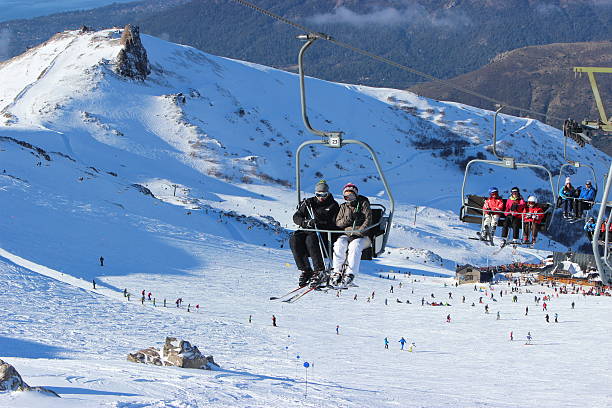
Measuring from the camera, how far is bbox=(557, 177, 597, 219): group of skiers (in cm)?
2138

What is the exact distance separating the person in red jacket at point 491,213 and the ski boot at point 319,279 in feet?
21.3

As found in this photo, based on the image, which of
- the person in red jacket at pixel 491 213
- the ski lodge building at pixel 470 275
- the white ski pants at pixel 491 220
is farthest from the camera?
the ski lodge building at pixel 470 275

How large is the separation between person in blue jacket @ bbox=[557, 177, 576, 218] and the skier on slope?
365 inches

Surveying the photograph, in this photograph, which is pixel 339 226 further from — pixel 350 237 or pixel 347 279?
pixel 347 279

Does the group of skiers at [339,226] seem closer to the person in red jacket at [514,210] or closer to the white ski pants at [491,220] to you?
the white ski pants at [491,220]

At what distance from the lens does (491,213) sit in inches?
786

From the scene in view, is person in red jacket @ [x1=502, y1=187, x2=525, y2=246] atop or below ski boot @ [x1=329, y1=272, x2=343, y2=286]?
atop

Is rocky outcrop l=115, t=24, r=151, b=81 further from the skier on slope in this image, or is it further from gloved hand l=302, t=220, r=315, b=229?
the skier on slope

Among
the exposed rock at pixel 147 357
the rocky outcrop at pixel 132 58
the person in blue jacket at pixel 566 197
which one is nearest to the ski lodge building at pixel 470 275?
the exposed rock at pixel 147 357

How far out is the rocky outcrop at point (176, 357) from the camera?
26453 millimetres

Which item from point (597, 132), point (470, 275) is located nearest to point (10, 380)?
point (597, 132)

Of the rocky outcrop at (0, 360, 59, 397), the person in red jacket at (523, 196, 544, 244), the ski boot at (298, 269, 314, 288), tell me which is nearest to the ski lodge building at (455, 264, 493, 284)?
the person in red jacket at (523, 196, 544, 244)

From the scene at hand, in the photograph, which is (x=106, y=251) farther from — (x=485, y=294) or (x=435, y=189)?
(x=435, y=189)

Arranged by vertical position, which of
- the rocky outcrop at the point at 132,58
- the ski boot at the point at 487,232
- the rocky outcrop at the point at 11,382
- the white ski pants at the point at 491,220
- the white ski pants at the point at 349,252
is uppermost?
the rocky outcrop at the point at 132,58
